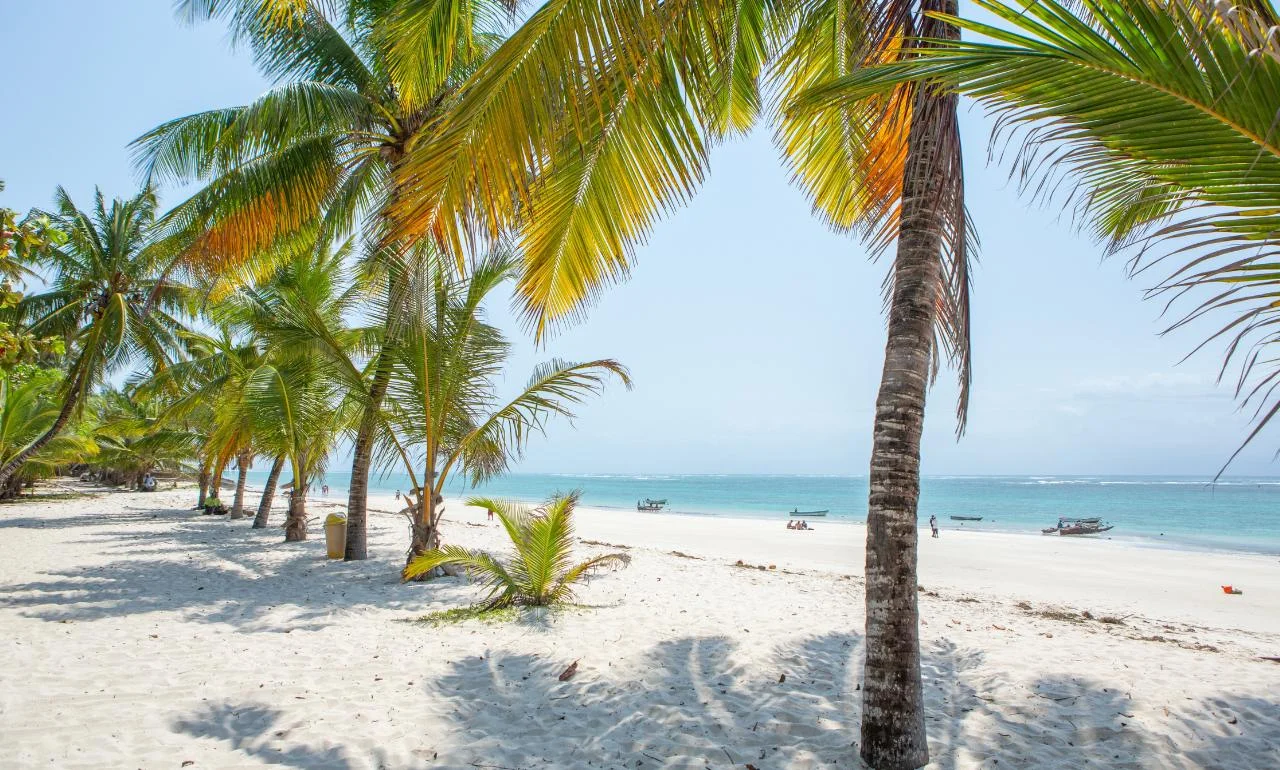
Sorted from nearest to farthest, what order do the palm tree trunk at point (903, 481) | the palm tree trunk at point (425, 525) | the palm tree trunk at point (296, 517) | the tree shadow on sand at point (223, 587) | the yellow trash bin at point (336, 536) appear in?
the palm tree trunk at point (903, 481) < the tree shadow on sand at point (223, 587) < the palm tree trunk at point (425, 525) < the yellow trash bin at point (336, 536) < the palm tree trunk at point (296, 517)

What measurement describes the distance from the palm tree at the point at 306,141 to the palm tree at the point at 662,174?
3.12m

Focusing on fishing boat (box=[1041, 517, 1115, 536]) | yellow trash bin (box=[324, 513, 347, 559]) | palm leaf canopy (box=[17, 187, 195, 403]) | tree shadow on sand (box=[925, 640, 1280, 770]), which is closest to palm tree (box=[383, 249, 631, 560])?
yellow trash bin (box=[324, 513, 347, 559])

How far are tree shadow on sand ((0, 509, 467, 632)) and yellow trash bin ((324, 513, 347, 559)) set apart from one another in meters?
0.26

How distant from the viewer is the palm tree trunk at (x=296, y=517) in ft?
41.4

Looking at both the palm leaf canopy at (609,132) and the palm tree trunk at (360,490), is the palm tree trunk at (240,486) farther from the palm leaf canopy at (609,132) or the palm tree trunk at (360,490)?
the palm leaf canopy at (609,132)

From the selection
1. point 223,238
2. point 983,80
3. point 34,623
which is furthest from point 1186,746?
point 223,238

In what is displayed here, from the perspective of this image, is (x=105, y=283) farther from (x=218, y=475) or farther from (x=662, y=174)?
(x=662, y=174)

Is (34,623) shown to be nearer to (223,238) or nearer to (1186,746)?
(223,238)

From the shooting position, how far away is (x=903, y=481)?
3105 millimetres

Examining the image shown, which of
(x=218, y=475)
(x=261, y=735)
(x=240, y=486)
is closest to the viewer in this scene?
(x=261, y=735)

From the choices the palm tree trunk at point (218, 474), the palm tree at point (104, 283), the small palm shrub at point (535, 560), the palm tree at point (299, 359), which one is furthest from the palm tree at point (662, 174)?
the palm tree at point (104, 283)

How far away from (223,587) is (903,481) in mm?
8049

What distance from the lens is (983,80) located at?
199 centimetres

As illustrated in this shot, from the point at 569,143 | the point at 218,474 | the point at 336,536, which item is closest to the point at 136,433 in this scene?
the point at 218,474
